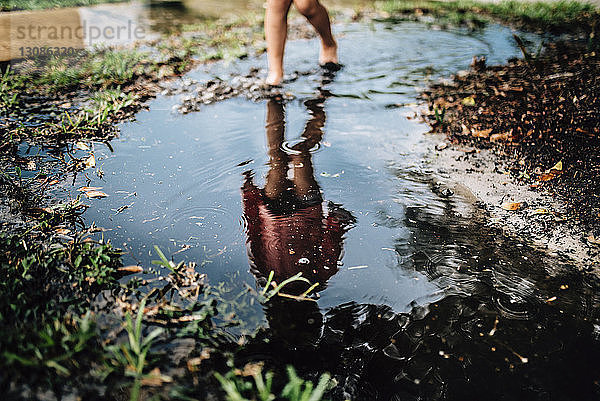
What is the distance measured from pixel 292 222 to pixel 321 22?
8.12ft

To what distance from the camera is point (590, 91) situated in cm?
307

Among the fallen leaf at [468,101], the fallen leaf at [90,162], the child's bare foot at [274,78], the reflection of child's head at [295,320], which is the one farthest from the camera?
the child's bare foot at [274,78]

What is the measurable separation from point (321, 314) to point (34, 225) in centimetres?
140

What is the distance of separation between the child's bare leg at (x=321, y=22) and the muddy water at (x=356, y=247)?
967 mm

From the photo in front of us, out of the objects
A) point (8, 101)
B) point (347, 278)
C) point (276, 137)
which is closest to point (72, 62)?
point (8, 101)

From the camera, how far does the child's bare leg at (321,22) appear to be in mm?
3670

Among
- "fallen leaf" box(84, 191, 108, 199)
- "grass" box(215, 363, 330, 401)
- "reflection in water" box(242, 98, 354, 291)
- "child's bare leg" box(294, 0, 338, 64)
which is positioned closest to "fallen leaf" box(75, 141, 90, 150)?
"fallen leaf" box(84, 191, 108, 199)

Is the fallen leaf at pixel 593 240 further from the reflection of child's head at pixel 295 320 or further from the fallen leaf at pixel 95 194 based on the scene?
the fallen leaf at pixel 95 194

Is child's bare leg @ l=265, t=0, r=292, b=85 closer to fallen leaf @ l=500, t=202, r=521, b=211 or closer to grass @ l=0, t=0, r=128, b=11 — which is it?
fallen leaf @ l=500, t=202, r=521, b=211

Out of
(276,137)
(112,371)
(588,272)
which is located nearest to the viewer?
(112,371)

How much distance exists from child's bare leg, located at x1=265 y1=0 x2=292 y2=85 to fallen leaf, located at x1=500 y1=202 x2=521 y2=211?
2.28 meters

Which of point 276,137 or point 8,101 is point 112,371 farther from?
point 8,101

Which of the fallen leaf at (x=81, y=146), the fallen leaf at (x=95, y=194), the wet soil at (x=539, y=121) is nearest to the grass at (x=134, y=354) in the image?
the fallen leaf at (x=95, y=194)

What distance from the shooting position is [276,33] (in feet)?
11.9
